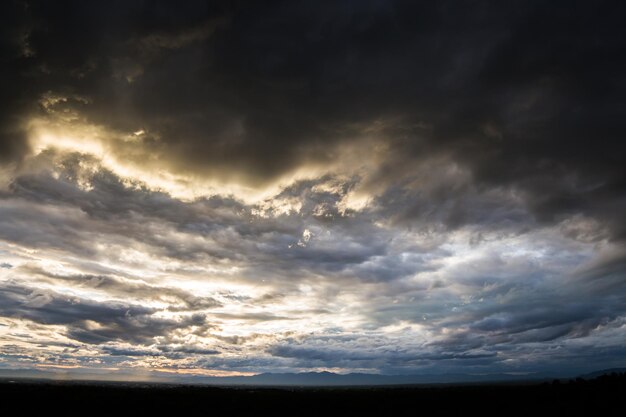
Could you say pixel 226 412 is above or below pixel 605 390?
below

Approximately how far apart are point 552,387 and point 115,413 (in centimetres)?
7886

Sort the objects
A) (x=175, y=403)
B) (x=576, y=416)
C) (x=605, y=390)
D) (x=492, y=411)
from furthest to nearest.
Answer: (x=175, y=403), (x=605, y=390), (x=492, y=411), (x=576, y=416)

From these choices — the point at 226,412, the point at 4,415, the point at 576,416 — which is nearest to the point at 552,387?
the point at 576,416

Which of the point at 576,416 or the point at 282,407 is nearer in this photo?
the point at 576,416

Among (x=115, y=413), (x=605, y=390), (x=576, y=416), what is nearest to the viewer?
(x=576, y=416)

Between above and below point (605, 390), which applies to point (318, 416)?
below

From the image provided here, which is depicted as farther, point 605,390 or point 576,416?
point 605,390

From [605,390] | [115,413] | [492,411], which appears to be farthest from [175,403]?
[605,390]

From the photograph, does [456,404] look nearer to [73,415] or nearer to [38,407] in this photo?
[73,415]

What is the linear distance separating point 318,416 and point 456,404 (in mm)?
24317

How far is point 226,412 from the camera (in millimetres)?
70688

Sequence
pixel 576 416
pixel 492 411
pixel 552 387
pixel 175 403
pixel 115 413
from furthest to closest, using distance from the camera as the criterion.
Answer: pixel 175 403 → pixel 552 387 → pixel 115 413 → pixel 492 411 → pixel 576 416

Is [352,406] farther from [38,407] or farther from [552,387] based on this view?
[38,407]

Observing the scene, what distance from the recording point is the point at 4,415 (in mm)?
59562
